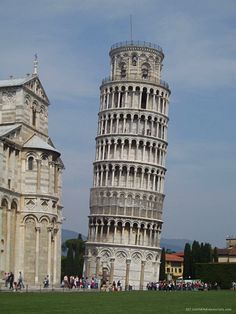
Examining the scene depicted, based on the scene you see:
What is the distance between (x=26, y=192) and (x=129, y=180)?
96.2 ft

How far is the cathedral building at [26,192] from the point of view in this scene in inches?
1718

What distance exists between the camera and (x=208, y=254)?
8644 cm

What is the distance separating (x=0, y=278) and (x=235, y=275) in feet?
112

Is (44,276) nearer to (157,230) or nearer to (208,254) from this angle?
(157,230)

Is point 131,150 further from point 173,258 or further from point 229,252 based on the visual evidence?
point 173,258

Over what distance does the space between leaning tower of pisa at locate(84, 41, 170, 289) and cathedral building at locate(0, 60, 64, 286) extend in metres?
24.7

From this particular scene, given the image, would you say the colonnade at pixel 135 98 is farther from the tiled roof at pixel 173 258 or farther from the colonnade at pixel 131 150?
the tiled roof at pixel 173 258

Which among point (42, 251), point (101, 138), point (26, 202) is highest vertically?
point (101, 138)

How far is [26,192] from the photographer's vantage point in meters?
45.3

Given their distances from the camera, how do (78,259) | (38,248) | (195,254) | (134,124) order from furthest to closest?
(78,259) → (195,254) → (134,124) → (38,248)

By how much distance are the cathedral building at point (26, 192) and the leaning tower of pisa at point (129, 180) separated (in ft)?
81.2

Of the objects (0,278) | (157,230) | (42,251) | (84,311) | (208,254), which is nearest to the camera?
(84,311)

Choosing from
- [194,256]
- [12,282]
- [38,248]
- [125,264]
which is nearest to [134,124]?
[125,264]

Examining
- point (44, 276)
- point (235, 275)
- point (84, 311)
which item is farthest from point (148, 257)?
point (84, 311)
